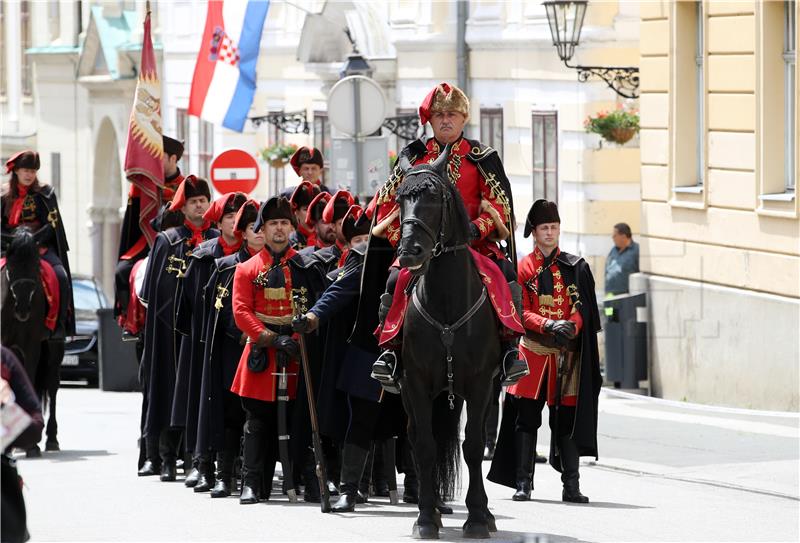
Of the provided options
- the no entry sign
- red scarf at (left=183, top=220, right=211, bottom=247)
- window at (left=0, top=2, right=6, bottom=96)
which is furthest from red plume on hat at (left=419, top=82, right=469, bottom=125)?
window at (left=0, top=2, right=6, bottom=96)

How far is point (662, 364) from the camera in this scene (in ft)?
70.5

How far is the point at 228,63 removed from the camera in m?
25.0

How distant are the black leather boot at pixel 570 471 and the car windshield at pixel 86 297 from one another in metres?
14.0

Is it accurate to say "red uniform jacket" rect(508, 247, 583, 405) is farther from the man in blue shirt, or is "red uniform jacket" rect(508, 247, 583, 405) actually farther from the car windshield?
the car windshield

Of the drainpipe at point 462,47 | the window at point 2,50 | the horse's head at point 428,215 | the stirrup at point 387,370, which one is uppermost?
the window at point 2,50

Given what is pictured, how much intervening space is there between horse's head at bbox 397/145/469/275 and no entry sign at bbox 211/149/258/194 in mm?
11208

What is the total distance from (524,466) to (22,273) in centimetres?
525

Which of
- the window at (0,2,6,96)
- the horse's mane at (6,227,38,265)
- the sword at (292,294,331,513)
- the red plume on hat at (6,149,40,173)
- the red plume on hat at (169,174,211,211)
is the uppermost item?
the window at (0,2,6,96)

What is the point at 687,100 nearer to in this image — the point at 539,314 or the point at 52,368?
the point at 52,368

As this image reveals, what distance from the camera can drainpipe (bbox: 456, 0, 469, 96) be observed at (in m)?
29.2

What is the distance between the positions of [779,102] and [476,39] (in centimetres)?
998

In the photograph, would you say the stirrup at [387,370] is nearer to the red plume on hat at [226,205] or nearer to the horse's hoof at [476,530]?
the horse's hoof at [476,530]

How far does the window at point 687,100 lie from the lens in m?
21.3

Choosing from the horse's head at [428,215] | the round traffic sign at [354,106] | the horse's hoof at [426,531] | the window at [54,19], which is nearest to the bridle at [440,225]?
the horse's head at [428,215]
